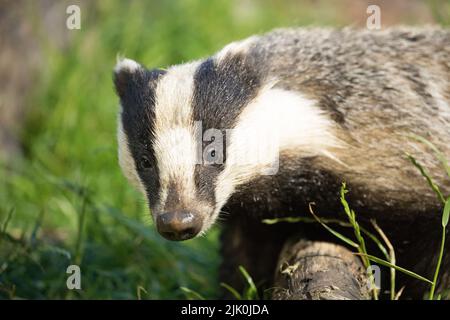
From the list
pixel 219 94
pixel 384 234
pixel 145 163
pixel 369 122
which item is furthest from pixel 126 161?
pixel 384 234

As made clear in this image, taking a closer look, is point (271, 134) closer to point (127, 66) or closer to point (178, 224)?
point (178, 224)

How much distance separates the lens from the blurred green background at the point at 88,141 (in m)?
4.80

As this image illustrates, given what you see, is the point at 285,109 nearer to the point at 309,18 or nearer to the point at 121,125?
the point at 121,125

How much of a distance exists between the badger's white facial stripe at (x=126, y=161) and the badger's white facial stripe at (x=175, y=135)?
0.26 metres

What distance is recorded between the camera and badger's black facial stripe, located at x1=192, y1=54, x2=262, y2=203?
3453 mm

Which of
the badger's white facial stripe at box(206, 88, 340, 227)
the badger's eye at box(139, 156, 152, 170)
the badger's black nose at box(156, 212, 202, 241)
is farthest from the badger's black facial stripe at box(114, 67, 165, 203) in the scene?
the badger's white facial stripe at box(206, 88, 340, 227)

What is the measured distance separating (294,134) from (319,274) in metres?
0.67

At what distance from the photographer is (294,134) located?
144 inches

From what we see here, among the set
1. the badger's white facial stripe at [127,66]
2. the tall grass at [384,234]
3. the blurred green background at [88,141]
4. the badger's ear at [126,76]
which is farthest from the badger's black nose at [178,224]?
the blurred green background at [88,141]

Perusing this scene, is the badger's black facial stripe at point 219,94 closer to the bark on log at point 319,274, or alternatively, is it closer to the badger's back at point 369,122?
the badger's back at point 369,122

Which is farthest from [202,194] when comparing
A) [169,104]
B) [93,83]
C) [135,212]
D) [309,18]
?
[309,18]

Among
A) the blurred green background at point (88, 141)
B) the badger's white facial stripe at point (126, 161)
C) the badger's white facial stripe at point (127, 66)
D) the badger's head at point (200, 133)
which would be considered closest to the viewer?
the badger's head at point (200, 133)

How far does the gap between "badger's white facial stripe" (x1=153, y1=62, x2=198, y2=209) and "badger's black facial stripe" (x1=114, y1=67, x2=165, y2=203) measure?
59 mm

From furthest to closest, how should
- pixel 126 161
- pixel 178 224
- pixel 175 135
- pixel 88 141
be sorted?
pixel 88 141 < pixel 126 161 < pixel 175 135 < pixel 178 224
